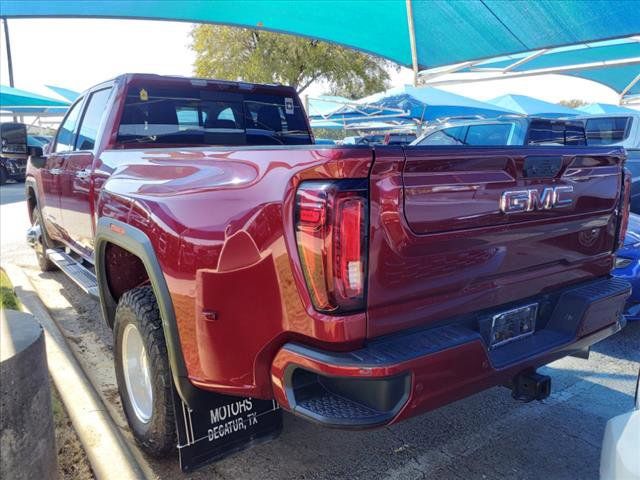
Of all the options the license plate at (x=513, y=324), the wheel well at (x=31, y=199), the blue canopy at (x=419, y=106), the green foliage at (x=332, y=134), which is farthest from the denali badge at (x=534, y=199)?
the green foliage at (x=332, y=134)

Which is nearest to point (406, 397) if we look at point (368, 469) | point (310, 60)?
point (368, 469)

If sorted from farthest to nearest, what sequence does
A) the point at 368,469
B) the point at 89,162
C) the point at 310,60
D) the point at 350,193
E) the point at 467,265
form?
the point at 310,60, the point at 89,162, the point at 368,469, the point at 467,265, the point at 350,193

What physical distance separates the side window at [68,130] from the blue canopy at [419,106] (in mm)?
12186

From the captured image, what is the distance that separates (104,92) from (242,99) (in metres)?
1.07

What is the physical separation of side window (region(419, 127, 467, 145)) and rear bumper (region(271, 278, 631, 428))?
6510mm

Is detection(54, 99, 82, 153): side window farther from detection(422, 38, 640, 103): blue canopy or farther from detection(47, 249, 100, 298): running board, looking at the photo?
detection(422, 38, 640, 103): blue canopy

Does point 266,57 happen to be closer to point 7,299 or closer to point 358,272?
point 7,299

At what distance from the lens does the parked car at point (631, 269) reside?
172 inches

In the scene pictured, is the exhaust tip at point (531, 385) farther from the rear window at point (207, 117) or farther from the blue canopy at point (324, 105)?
the blue canopy at point (324, 105)

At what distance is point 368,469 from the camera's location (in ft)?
9.04

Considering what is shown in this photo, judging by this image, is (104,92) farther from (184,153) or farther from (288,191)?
(288,191)

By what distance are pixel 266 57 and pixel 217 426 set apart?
26379 mm

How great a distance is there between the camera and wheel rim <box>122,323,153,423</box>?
285 centimetres

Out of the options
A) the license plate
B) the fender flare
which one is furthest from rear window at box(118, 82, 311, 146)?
the license plate
